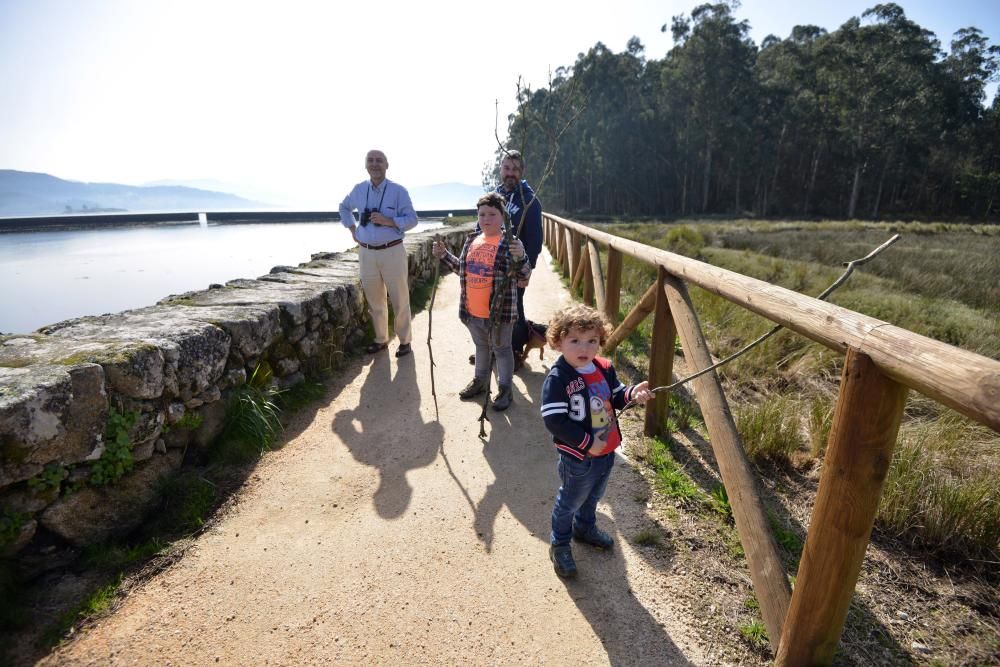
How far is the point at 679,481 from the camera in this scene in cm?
252

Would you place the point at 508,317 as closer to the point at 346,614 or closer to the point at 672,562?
the point at 672,562

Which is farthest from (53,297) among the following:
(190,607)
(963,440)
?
(963,440)

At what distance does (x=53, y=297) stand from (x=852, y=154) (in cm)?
4189

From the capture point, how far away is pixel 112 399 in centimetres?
210

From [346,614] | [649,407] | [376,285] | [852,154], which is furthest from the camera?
[852,154]

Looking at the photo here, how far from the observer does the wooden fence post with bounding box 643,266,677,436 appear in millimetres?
2830

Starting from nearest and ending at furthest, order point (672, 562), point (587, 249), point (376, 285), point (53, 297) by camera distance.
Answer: point (672, 562), point (376, 285), point (587, 249), point (53, 297)

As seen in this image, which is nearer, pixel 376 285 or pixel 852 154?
pixel 376 285

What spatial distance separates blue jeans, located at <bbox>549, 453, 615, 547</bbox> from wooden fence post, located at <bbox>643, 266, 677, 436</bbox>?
1132 mm

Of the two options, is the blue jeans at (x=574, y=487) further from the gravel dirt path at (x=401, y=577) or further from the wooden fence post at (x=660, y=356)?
the wooden fence post at (x=660, y=356)

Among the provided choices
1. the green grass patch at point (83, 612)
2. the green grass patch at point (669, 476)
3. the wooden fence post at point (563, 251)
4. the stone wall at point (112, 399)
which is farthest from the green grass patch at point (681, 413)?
the wooden fence post at point (563, 251)

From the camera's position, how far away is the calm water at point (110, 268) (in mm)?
5926

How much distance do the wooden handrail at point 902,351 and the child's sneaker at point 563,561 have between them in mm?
1311

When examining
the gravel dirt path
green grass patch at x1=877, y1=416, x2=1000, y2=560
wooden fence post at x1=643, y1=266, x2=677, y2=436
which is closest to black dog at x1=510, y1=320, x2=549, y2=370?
the gravel dirt path
